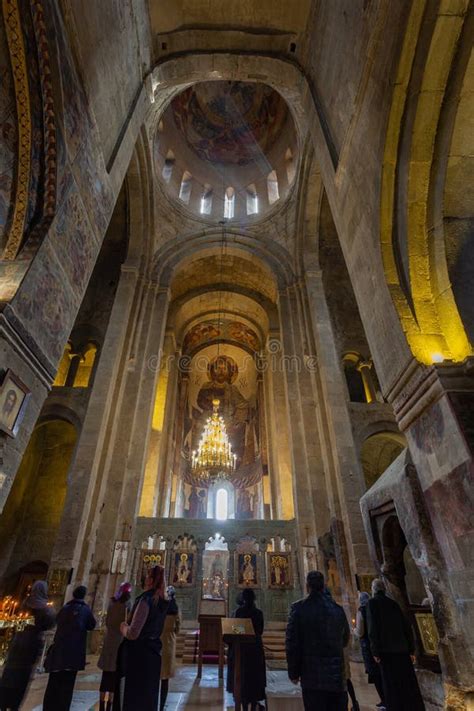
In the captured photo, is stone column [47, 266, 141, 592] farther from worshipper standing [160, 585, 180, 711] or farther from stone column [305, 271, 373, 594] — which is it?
stone column [305, 271, 373, 594]

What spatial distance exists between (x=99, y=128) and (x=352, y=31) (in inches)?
175

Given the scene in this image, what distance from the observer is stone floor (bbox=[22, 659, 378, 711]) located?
13.1 ft

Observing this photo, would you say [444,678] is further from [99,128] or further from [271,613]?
[99,128]

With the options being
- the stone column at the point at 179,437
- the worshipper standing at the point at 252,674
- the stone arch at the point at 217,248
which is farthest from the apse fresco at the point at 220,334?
the worshipper standing at the point at 252,674

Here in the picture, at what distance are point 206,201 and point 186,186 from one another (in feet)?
3.53

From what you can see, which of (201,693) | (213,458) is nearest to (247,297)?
(213,458)

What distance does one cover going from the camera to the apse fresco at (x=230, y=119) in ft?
52.1

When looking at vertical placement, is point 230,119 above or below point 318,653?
above

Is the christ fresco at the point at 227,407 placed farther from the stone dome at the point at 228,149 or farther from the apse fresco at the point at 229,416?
the stone dome at the point at 228,149

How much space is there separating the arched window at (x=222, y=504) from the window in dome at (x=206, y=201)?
15.2m

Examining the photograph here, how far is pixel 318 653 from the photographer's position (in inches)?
97.0

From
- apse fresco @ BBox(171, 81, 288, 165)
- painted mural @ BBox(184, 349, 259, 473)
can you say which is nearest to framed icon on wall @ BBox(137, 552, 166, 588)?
painted mural @ BBox(184, 349, 259, 473)

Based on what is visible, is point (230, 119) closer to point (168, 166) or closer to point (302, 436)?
point (168, 166)

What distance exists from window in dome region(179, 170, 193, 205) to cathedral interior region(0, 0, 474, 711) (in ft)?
0.33
